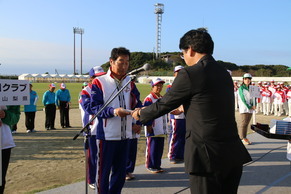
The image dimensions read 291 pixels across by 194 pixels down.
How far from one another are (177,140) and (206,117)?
4531 millimetres

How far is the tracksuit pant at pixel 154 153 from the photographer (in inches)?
228

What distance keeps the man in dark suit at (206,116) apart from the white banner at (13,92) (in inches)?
92.0

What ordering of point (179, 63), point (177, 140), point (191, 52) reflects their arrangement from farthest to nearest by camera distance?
point (179, 63)
point (177, 140)
point (191, 52)

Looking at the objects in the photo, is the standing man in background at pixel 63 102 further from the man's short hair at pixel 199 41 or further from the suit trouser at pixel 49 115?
the man's short hair at pixel 199 41

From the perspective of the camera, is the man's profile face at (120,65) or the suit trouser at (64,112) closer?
the man's profile face at (120,65)

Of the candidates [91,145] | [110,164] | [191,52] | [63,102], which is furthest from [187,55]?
[63,102]

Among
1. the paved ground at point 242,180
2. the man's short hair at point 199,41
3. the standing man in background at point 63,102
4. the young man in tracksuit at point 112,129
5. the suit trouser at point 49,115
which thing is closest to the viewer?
the man's short hair at point 199,41

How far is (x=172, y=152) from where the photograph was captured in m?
6.59

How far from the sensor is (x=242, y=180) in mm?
5270

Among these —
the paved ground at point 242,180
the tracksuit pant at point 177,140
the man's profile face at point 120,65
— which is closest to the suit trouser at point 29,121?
the paved ground at point 242,180

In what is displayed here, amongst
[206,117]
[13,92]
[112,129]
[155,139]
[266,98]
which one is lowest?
[155,139]

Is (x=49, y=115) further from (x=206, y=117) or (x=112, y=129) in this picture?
(x=206, y=117)

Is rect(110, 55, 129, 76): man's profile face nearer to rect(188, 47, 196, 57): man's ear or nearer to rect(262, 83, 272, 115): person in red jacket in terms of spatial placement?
rect(188, 47, 196, 57): man's ear

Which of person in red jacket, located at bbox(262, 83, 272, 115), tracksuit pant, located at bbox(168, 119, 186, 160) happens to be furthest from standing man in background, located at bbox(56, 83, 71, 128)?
person in red jacket, located at bbox(262, 83, 272, 115)
